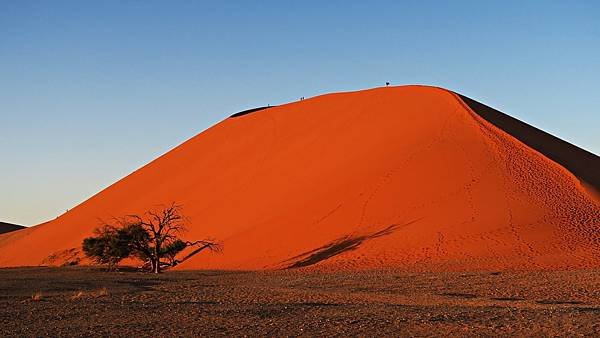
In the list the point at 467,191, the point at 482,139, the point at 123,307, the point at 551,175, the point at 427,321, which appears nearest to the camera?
the point at 427,321

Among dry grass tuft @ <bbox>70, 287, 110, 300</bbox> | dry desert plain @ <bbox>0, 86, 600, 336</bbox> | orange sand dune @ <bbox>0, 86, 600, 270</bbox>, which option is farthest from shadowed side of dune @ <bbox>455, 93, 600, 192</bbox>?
dry grass tuft @ <bbox>70, 287, 110, 300</bbox>

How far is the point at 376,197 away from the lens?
102 feet

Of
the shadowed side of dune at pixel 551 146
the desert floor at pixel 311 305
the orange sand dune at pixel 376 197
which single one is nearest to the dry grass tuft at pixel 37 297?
the desert floor at pixel 311 305

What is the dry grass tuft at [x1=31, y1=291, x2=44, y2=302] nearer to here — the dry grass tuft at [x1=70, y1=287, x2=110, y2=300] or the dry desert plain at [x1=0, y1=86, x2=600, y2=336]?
the dry desert plain at [x1=0, y1=86, x2=600, y2=336]

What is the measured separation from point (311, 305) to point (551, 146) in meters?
30.1

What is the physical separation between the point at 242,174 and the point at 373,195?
11332 millimetres

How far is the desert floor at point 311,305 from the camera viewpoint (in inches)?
437

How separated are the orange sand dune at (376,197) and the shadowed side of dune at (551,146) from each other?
0.97 metres

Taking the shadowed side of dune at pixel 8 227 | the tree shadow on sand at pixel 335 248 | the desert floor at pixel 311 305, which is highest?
the shadowed side of dune at pixel 8 227

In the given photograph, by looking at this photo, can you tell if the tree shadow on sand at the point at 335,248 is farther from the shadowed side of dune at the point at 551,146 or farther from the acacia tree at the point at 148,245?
the shadowed side of dune at the point at 551,146

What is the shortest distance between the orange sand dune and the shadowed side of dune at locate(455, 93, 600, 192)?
971 millimetres

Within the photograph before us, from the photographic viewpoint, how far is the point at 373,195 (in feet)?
103

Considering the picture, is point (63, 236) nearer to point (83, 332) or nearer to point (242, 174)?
point (242, 174)

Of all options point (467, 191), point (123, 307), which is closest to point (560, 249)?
point (467, 191)
